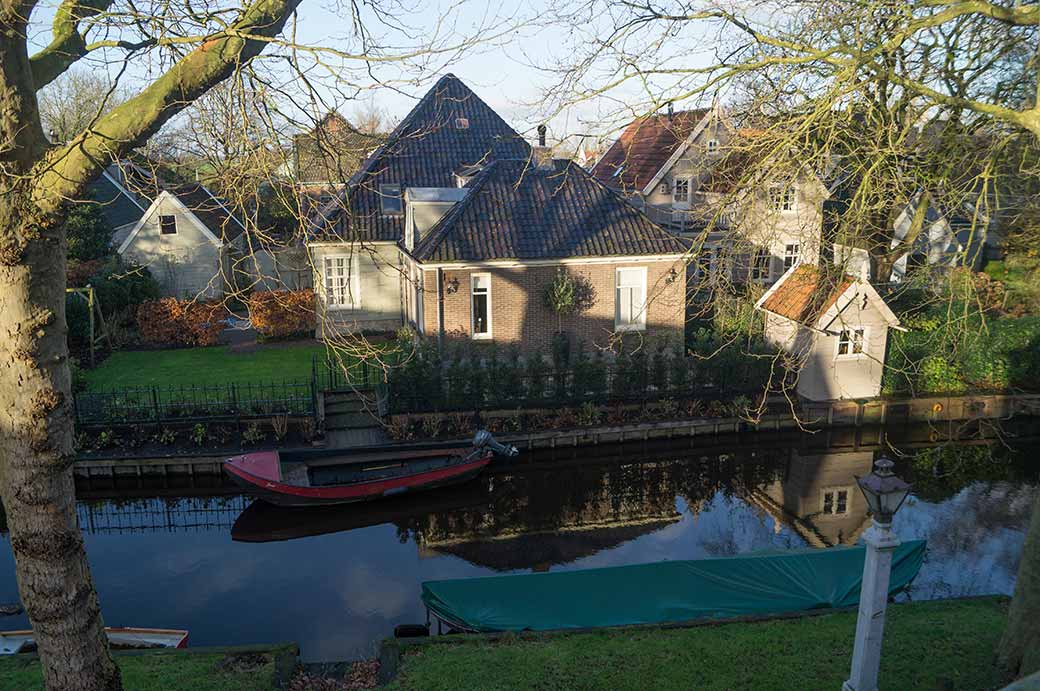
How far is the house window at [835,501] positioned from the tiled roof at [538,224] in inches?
350

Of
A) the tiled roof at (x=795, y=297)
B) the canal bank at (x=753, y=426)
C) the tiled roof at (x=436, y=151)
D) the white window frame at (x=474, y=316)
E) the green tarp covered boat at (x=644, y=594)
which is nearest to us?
the green tarp covered boat at (x=644, y=594)

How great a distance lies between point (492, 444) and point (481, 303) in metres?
6.24

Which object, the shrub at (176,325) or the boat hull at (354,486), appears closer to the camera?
the boat hull at (354,486)

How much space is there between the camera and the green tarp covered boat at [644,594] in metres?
10.9

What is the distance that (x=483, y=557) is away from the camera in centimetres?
1537

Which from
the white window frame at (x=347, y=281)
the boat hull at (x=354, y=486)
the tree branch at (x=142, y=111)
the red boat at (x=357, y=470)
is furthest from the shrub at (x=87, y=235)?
the tree branch at (x=142, y=111)

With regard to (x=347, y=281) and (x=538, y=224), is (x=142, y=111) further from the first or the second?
(x=347, y=281)

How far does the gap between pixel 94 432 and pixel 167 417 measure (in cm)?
169

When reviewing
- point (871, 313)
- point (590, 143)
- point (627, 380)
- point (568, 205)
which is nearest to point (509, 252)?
point (568, 205)

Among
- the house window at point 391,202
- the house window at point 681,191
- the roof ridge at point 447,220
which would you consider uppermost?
the house window at point 681,191

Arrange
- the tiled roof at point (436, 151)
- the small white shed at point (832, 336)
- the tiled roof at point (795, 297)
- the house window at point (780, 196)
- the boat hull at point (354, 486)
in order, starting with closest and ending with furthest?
the house window at point (780, 196) < the boat hull at point (354, 486) < the tiled roof at point (795, 297) < the small white shed at point (832, 336) < the tiled roof at point (436, 151)

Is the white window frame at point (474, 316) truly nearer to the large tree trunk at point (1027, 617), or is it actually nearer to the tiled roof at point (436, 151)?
the tiled roof at point (436, 151)

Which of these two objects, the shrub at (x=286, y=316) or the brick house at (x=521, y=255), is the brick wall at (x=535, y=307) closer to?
the brick house at (x=521, y=255)

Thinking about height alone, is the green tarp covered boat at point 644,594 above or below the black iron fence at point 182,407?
below
